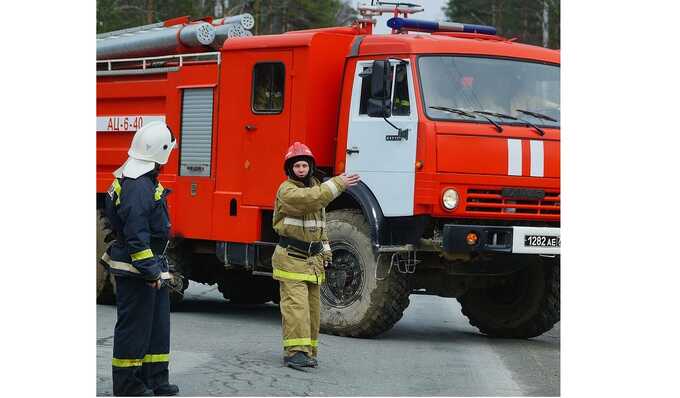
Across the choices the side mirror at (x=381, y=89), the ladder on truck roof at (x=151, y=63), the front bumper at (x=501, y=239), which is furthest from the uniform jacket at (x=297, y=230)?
the ladder on truck roof at (x=151, y=63)

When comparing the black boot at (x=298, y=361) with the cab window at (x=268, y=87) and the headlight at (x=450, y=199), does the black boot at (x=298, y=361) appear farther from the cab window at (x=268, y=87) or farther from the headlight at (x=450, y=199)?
the cab window at (x=268, y=87)

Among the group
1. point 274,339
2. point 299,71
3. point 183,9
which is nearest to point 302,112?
point 299,71

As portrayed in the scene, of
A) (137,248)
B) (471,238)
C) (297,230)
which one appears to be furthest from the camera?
(471,238)

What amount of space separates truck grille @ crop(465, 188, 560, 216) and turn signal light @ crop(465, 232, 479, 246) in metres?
0.25

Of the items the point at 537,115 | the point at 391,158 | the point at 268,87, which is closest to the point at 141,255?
the point at 391,158

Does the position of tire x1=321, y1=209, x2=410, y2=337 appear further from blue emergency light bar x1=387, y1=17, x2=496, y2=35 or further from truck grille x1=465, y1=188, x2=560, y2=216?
blue emergency light bar x1=387, y1=17, x2=496, y2=35

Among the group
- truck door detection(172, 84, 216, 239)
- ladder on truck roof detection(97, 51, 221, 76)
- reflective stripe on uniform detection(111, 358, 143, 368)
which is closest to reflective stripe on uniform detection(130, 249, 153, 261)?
A: reflective stripe on uniform detection(111, 358, 143, 368)

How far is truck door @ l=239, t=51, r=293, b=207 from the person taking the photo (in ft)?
39.1

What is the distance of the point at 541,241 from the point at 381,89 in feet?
6.17

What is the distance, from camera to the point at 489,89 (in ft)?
36.4

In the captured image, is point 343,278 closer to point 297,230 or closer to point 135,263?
point 297,230

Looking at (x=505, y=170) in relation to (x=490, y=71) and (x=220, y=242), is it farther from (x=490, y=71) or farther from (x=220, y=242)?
(x=220, y=242)

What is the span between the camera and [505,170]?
35.2 ft

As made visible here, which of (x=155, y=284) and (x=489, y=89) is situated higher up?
(x=489, y=89)
